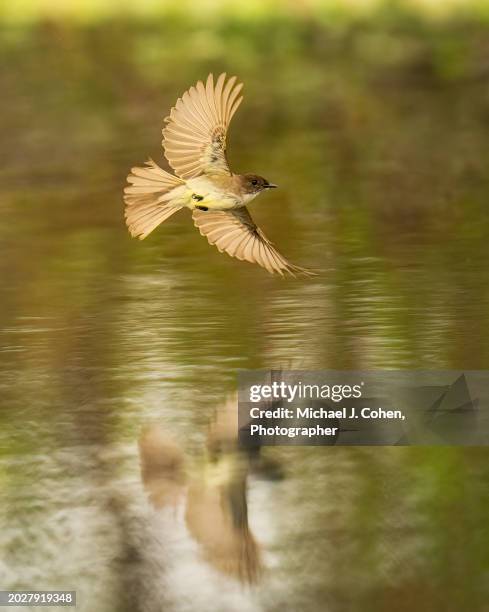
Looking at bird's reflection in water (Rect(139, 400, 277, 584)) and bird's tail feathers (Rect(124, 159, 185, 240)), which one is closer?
bird's reflection in water (Rect(139, 400, 277, 584))

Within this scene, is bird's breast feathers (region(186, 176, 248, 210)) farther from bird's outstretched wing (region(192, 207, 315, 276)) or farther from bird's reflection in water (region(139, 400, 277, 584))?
bird's reflection in water (region(139, 400, 277, 584))

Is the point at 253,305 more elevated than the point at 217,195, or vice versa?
the point at 253,305

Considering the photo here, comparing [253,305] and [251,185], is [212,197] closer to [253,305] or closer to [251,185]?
[251,185]

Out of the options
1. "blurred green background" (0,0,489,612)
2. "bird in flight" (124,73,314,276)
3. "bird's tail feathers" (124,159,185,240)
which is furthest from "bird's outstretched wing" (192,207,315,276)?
"blurred green background" (0,0,489,612)

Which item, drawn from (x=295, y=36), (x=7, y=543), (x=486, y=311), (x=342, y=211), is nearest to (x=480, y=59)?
(x=295, y=36)

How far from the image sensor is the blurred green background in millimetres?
2947

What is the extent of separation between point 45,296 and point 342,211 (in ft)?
5.03

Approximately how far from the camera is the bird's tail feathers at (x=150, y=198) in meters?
4.00

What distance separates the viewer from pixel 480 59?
366 inches

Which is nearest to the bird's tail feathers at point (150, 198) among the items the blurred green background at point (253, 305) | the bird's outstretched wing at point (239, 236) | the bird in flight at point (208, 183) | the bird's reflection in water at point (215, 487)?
the bird in flight at point (208, 183)

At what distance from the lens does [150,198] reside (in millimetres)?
4059

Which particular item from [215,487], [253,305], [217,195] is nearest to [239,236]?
[217,195]

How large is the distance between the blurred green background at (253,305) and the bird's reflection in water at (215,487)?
3cm

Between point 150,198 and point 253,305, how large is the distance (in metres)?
0.68
